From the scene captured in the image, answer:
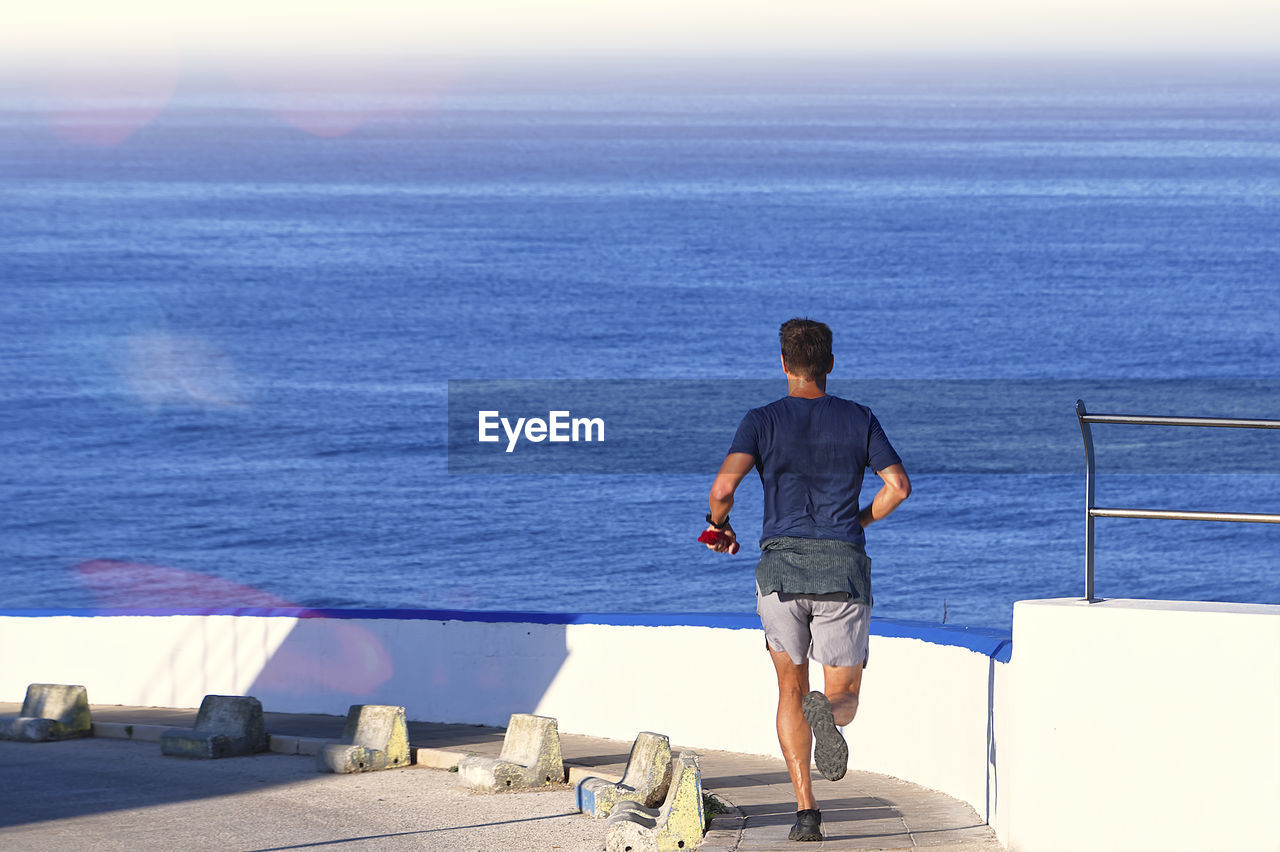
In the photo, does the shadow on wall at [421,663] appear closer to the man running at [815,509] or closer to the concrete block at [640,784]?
the concrete block at [640,784]

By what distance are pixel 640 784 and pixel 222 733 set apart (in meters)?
3.17

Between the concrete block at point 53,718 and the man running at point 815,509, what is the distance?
5.66 m

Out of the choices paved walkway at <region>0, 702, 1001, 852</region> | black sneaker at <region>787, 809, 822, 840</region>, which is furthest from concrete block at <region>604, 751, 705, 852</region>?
black sneaker at <region>787, 809, 822, 840</region>

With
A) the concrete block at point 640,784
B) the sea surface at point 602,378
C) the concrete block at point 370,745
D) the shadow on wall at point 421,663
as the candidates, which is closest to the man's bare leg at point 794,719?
the concrete block at point 640,784

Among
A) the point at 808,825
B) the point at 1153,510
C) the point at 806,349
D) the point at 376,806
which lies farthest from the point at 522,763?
the point at 1153,510

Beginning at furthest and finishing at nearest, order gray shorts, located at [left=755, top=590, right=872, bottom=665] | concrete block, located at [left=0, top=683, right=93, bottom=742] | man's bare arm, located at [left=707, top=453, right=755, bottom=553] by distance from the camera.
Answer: concrete block, located at [left=0, top=683, right=93, bottom=742] → gray shorts, located at [left=755, top=590, right=872, bottom=665] → man's bare arm, located at [left=707, top=453, right=755, bottom=553]

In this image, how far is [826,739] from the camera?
5887 millimetres

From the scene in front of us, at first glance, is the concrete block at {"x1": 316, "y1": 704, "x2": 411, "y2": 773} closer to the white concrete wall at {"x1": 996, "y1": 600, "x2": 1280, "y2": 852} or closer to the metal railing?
the white concrete wall at {"x1": 996, "y1": 600, "x2": 1280, "y2": 852}

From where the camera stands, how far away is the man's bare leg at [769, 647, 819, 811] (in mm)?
6262

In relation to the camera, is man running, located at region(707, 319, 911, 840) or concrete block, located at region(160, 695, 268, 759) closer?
man running, located at region(707, 319, 911, 840)

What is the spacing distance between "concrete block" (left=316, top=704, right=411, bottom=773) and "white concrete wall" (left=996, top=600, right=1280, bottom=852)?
12.9ft

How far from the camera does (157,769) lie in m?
9.11

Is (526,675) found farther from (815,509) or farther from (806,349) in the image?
(806,349)

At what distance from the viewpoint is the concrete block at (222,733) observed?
941cm
